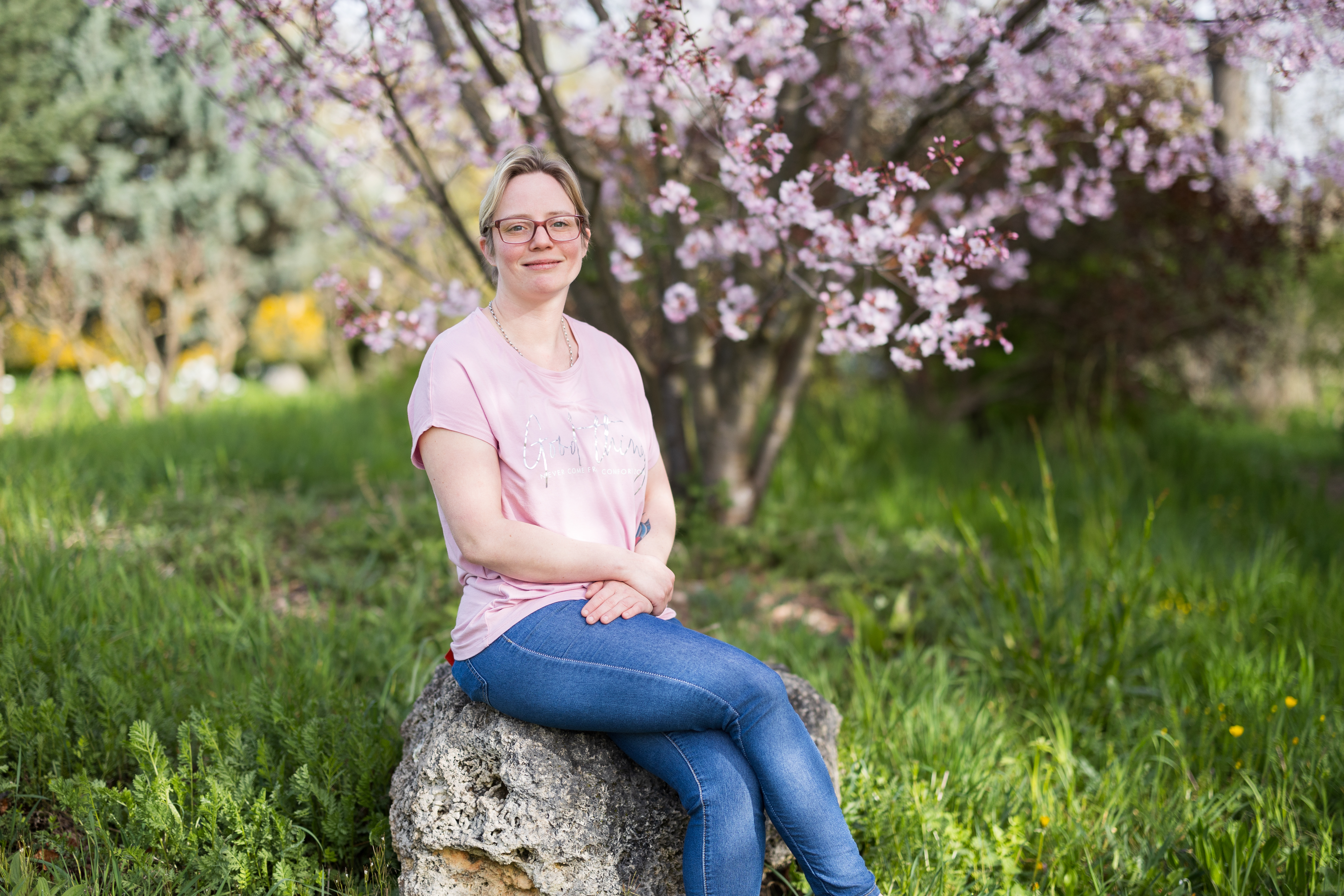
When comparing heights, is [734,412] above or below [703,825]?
above

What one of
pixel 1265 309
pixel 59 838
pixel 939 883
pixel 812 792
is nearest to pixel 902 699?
pixel 939 883

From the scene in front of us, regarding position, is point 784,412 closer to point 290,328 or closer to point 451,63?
point 451,63

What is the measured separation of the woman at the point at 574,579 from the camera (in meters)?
1.66

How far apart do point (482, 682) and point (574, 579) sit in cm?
27

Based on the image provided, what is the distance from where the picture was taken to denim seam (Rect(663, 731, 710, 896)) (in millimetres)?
1629

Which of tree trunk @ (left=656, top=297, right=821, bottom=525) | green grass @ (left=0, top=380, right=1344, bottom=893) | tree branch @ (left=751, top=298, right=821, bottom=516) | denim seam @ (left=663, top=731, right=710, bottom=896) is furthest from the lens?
tree branch @ (left=751, top=298, right=821, bottom=516)

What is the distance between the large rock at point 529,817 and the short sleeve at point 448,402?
591mm

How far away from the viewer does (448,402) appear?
5.70ft

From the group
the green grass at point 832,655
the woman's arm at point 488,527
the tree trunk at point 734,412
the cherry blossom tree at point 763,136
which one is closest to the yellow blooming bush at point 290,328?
the green grass at point 832,655

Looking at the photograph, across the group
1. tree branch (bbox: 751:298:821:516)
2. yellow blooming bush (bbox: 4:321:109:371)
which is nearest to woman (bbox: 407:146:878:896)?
tree branch (bbox: 751:298:821:516)

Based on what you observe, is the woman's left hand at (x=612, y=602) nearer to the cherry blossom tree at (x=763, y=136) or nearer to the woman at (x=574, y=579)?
the woman at (x=574, y=579)

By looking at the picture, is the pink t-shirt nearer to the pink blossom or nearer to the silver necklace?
the silver necklace

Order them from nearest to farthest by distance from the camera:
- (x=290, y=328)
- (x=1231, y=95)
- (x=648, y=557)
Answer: (x=648, y=557)
(x=1231, y=95)
(x=290, y=328)

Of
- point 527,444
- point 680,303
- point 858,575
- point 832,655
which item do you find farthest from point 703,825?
point 858,575
